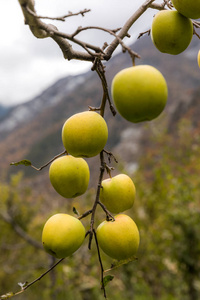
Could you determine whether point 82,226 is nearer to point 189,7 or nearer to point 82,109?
point 189,7

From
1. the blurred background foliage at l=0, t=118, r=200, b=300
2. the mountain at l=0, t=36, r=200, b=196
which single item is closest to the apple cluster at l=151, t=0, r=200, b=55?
the blurred background foliage at l=0, t=118, r=200, b=300

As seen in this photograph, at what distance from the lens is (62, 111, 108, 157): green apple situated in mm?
783

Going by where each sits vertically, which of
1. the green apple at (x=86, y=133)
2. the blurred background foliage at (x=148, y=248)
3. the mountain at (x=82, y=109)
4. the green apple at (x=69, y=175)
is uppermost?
the green apple at (x=86, y=133)

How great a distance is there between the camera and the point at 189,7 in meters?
0.83

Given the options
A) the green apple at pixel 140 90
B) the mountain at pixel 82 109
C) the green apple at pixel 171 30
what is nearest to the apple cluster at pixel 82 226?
the green apple at pixel 140 90

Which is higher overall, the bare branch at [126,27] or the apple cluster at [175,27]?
the bare branch at [126,27]

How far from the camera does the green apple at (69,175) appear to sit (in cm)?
87

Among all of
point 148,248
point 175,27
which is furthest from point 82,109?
point 175,27

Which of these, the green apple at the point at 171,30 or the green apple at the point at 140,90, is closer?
the green apple at the point at 140,90

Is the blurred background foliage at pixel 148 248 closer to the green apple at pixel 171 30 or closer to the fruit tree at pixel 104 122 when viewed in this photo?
the fruit tree at pixel 104 122

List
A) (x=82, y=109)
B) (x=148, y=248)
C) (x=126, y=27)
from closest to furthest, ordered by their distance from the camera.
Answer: (x=126, y=27)
(x=148, y=248)
(x=82, y=109)

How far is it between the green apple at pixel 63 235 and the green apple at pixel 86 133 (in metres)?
0.18

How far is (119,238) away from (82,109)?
56.3 m

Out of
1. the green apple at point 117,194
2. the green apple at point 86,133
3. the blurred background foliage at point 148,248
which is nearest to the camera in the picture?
the green apple at point 86,133
